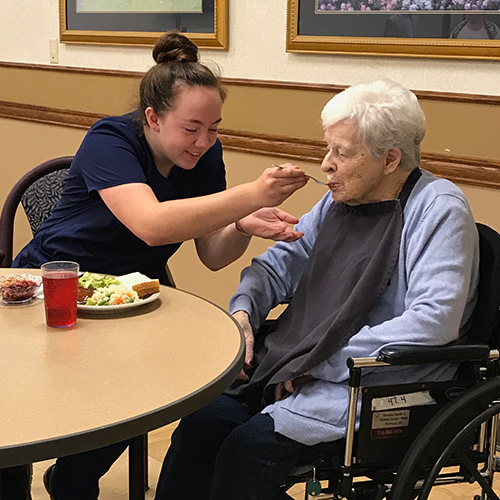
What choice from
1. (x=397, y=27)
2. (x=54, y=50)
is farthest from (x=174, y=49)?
(x=54, y=50)

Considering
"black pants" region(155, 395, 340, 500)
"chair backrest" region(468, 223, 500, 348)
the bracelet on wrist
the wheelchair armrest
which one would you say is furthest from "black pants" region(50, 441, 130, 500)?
"chair backrest" region(468, 223, 500, 348)

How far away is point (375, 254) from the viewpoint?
1.83 metres

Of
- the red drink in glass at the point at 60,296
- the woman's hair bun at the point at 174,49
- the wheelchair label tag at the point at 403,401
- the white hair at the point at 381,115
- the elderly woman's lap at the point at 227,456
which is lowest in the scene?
the elderly woman's lap at the point at 227,456

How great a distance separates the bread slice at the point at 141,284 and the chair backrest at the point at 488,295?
71 cm

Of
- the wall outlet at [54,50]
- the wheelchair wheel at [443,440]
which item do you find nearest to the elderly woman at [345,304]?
the wheelchair wheel at [443,440]

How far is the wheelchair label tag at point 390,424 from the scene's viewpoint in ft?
5.54

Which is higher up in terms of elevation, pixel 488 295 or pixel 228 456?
pixel 488 295

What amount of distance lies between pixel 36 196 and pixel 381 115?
4.22ft

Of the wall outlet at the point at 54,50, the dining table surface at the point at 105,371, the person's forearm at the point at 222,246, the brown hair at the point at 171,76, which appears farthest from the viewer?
the wall outlet at the point at 54,50

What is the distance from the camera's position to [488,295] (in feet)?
5.83

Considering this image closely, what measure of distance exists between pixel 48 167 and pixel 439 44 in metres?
1.33

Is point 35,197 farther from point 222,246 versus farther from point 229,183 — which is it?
point 229,183

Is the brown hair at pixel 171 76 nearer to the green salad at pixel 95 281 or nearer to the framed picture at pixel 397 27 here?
the green salad at pixel 95 281

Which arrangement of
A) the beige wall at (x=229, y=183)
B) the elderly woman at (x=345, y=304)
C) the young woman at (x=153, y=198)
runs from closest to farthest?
the elderly woman at (x=345, y=304) → the young woman at (x=153, y=198) → the beige wall at (x=229, y=183)
